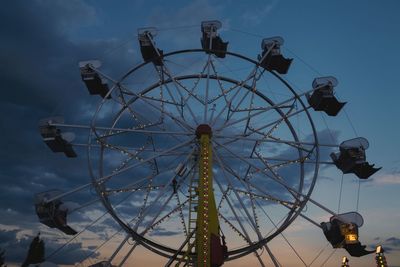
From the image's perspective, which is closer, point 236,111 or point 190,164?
point 190,164

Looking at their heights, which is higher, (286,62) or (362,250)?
(286,62)

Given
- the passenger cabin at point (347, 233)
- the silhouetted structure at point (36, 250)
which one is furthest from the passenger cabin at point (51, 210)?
the silhouetted structure at point (36, 250)

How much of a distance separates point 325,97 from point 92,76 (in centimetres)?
1183

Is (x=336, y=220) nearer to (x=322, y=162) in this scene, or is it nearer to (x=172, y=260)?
(x=322, y=162)

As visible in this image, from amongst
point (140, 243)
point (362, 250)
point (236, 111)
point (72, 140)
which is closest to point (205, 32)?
point (236, 111)

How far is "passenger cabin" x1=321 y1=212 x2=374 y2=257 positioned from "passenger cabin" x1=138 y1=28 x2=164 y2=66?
1154 cm

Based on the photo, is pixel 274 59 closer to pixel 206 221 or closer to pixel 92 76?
pixel 92 76

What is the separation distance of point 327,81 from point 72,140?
13279 millimetres

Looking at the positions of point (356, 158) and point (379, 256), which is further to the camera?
point (356, 158)

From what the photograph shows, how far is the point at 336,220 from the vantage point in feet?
61.2

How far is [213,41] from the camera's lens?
20.6m

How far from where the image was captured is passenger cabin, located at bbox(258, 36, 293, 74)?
66.2 ft

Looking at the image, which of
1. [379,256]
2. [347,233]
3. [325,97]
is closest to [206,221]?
[347,233]

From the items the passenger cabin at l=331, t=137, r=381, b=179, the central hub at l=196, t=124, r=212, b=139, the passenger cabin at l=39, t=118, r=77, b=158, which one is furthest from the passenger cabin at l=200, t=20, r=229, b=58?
the passenger cabin at l=39, t=118, r=77, b=158
